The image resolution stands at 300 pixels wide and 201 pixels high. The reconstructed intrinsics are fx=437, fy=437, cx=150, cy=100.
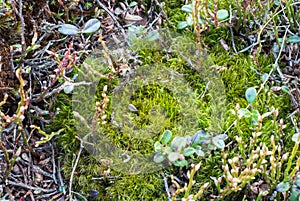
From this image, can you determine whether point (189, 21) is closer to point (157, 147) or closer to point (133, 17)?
point (133, 17)

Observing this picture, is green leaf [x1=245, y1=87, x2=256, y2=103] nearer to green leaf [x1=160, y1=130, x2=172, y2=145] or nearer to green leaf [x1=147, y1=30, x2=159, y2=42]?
green leaf [x1=160, y1=130, x2=172, y2=145]

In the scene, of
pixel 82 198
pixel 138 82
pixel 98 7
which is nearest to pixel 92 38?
pixel 98 7

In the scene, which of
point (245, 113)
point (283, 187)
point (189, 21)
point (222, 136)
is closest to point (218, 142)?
point (222, 136)

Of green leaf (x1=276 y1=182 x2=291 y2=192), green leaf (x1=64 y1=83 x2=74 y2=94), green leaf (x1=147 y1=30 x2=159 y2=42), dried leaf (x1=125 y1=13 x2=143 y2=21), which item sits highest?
dried leaf (x1=125 y1=13 x2=143 y2=21)

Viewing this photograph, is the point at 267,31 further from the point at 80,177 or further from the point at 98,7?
the point at 80,177

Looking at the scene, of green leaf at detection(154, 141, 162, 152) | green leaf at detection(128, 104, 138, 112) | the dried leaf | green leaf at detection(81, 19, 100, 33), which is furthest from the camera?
the dried leaf

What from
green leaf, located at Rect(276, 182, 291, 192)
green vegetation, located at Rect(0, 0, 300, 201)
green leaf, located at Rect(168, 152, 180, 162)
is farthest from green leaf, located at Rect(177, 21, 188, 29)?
green leaf, located at Rect(276, 182, 291, 192)
